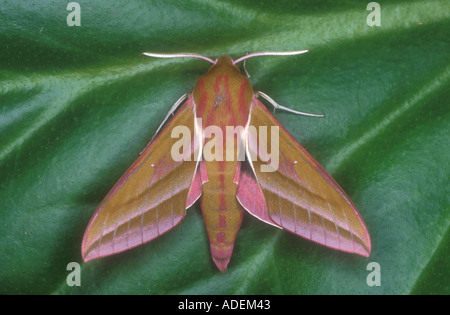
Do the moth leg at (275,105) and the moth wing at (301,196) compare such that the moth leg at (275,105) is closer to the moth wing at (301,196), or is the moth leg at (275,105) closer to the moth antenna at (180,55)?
the moth wing at (301,196)

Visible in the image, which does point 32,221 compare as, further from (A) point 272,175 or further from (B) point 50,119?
(A) point 272,175

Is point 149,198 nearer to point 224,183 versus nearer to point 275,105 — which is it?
point 224,183

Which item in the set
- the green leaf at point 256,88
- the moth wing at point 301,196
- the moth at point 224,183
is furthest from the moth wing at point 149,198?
the moth wing at point 301,196

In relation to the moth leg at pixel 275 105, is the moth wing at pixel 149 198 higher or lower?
lower
